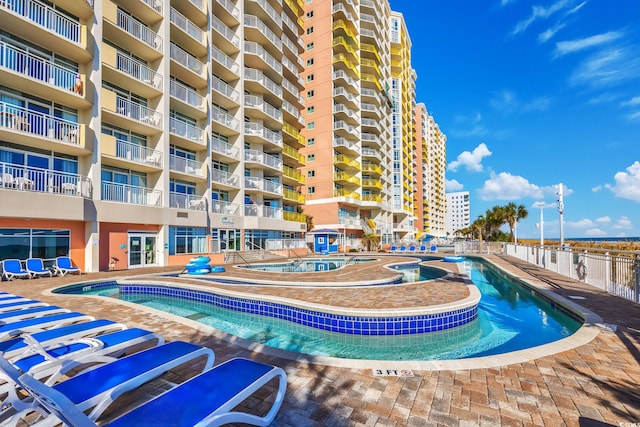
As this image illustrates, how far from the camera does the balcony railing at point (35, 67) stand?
12852 millimetres

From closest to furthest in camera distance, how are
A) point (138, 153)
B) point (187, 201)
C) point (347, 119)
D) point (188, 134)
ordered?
1. point (138, 153)
2. point (187, 201)
3. point (188, 134)
4. point (347, 119)

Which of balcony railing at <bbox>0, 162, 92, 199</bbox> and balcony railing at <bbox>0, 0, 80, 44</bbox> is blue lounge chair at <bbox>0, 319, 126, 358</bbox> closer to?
balcony railing at <bbox>0, 162, 92, 199</bbox>

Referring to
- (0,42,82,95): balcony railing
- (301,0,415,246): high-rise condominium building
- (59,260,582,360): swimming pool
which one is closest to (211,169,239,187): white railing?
(0,42,82,95): balcony railing

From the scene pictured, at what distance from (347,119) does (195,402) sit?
4335cm

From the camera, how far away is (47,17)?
14195 mm

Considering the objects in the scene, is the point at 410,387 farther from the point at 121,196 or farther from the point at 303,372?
the point at 121,196

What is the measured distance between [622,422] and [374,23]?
5474cm

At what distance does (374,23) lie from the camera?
46.8 metres

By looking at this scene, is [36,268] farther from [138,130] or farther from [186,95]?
[186,95]

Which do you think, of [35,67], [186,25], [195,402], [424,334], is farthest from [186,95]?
[195,402]

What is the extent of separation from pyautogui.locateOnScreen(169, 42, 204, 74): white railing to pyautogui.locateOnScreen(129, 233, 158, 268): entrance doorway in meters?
12.4

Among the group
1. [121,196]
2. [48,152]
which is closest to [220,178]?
[121,196]

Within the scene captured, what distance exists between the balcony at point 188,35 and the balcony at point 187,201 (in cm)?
1120

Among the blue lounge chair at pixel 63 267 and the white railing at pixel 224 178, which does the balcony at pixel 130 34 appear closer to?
the white railing at pixel 224 178
